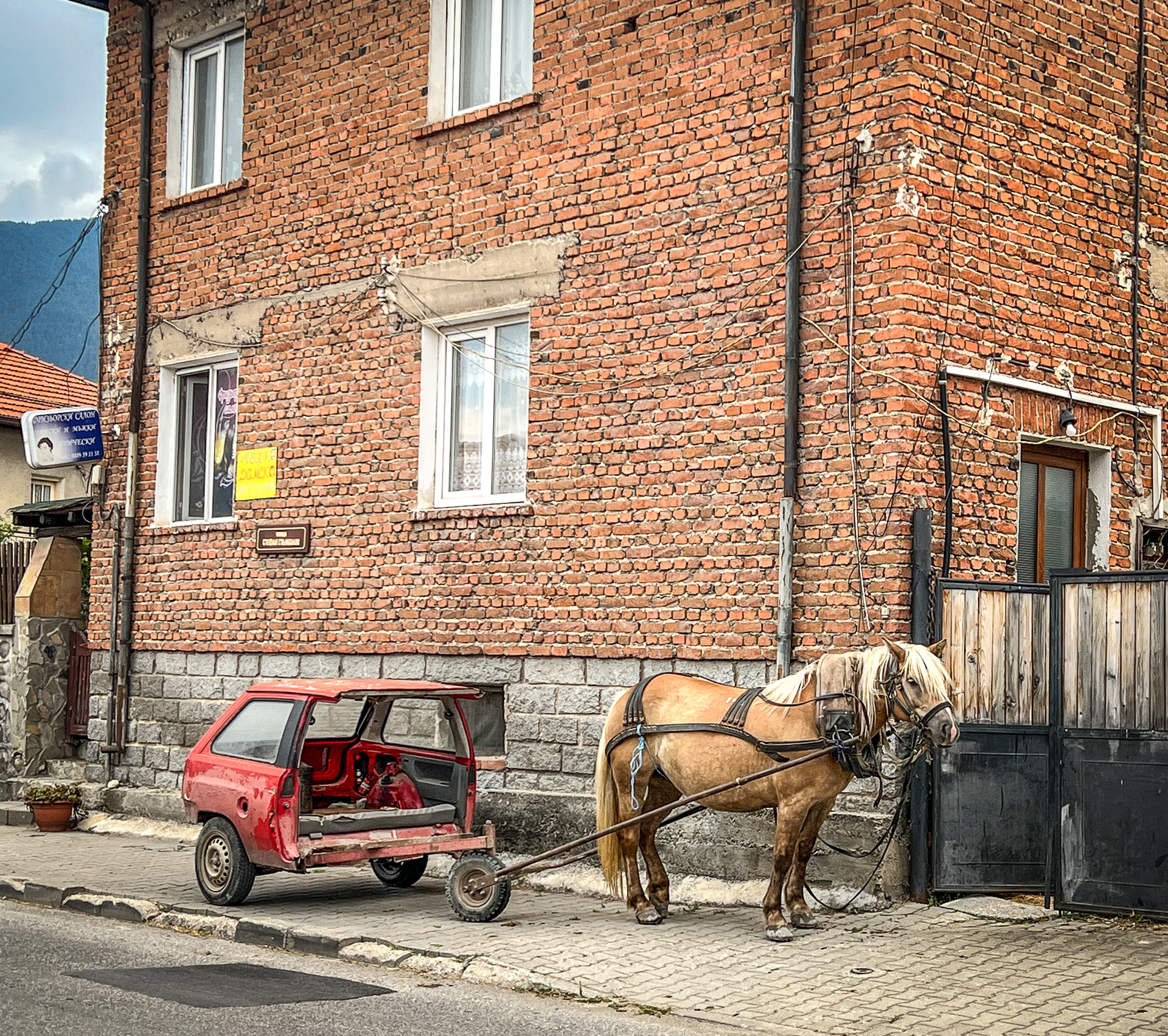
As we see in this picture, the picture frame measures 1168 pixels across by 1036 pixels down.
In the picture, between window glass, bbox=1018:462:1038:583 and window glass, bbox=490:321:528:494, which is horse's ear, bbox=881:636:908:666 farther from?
window glass, bbox=490:321:528:494

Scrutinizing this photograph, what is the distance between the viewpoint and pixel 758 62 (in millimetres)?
Answer: 10945

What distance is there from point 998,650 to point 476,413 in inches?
195

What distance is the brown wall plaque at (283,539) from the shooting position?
1388 centimetres

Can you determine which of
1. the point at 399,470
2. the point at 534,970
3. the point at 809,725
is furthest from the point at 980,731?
the point at 399,470

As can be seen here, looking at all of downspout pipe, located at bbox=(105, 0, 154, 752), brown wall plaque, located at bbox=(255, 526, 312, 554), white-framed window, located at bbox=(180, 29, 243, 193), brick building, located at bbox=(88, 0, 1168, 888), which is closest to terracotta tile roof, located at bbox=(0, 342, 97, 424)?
downspout pipe, located at bbox=(105, 0, 154, 752)

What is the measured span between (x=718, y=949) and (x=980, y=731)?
2.58 m

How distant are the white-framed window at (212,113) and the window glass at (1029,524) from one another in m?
8.24

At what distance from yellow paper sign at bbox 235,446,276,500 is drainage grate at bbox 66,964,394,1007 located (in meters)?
6.52

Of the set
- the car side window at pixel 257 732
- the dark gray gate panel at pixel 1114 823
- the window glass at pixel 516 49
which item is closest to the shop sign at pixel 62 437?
the window glass at pixel 516 49

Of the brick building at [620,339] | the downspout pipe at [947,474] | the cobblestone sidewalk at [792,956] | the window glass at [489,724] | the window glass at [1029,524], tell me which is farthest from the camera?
the window glass at [489,724]

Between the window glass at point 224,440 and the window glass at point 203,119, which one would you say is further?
the window glass at point 203,119

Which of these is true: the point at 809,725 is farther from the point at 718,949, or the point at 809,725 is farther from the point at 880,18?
the point at 880,18

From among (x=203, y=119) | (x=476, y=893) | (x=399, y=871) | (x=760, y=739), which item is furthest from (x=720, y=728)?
(x=203, y=119)

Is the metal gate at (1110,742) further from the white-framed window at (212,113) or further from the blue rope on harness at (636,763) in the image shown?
the white-framed window at (212,113)
